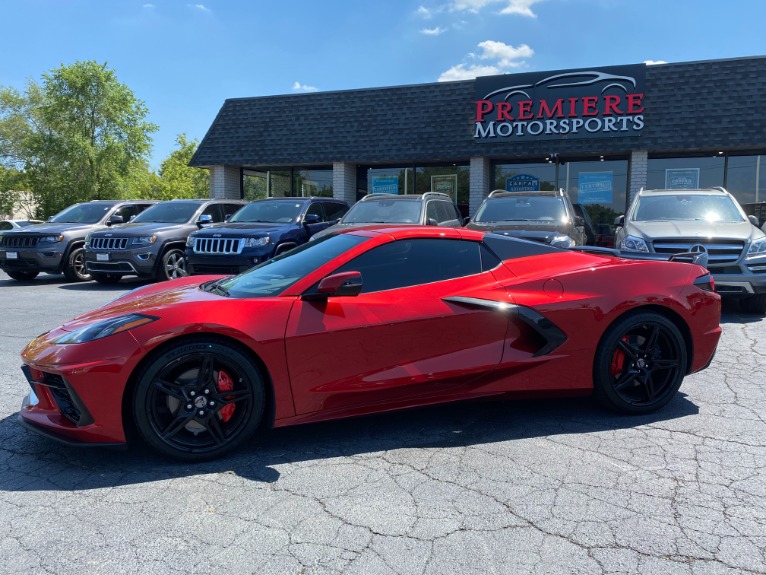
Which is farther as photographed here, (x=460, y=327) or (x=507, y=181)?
(x=507, y=181)

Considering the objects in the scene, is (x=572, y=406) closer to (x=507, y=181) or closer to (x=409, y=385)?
(x=409, y=385)

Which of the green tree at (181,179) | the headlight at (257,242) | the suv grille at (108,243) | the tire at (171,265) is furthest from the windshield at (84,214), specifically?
the green tree at (181,179)

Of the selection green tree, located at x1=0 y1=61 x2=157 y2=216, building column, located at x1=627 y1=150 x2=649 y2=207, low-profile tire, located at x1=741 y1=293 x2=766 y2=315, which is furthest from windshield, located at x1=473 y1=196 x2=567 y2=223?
green tree, located at x1=0 y1=61 x2=157 y2=216

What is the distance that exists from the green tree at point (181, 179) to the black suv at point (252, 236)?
46723 mm

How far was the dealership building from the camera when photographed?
14.4m

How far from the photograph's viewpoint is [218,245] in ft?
32.8

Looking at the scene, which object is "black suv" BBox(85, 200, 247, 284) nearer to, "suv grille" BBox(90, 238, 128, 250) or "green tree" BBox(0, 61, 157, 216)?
"suv grille" BBox(90, 238, 128, 250)

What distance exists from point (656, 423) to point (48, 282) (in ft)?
40.8

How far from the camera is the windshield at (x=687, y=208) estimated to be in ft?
29.3

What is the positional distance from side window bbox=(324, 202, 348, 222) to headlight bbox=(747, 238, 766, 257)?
23.8ft

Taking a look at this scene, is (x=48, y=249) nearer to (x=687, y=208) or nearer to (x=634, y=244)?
(x=634, y=244)

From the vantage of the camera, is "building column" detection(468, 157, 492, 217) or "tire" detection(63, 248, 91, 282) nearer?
"tire" detection(63, 248, 91, 282)

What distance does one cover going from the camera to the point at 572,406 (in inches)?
176

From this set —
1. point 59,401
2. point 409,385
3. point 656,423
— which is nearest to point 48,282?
point 59,401
